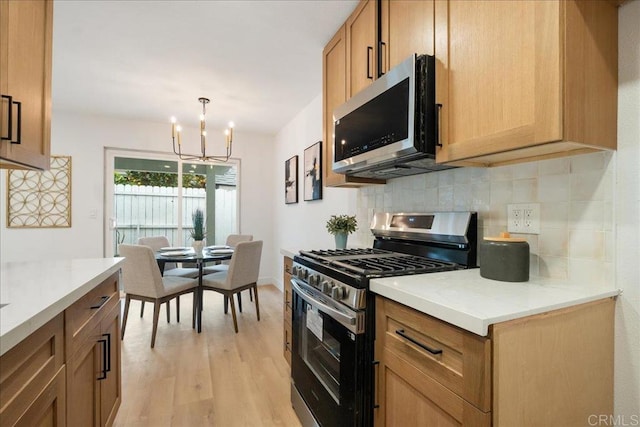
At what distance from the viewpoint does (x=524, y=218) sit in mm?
1233

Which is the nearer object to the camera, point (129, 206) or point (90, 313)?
point (90, 313)

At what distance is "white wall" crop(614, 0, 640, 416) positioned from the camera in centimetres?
96

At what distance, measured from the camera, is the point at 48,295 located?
95 centimetres

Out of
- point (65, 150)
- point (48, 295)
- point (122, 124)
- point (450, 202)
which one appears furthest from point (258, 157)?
point (48, 295)

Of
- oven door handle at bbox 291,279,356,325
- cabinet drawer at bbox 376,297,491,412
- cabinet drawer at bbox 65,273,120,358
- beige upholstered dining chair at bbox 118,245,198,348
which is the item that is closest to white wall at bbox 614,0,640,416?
cabinet drawer at bbox 376,297,491,412

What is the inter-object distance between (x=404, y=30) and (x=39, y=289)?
5.83 feet

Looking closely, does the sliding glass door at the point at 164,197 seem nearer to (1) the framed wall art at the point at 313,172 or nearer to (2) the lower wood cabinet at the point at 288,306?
(1) the framed wall art at the point at 313,172

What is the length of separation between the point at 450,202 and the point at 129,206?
439 centimetres

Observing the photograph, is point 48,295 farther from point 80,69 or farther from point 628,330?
point 80,69

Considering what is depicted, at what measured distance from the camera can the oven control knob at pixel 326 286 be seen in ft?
4.38

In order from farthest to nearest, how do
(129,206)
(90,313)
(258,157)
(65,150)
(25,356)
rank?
(258,157) < (129,206) < (65,150) < (90,313) < (25,356)

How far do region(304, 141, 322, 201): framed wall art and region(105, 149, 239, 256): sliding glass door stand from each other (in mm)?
1661

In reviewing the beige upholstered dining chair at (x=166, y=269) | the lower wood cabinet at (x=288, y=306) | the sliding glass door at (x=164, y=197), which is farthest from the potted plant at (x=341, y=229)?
the sliding glass door at (x=164, y=197)

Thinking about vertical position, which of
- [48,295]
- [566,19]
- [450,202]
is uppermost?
[566,19]
